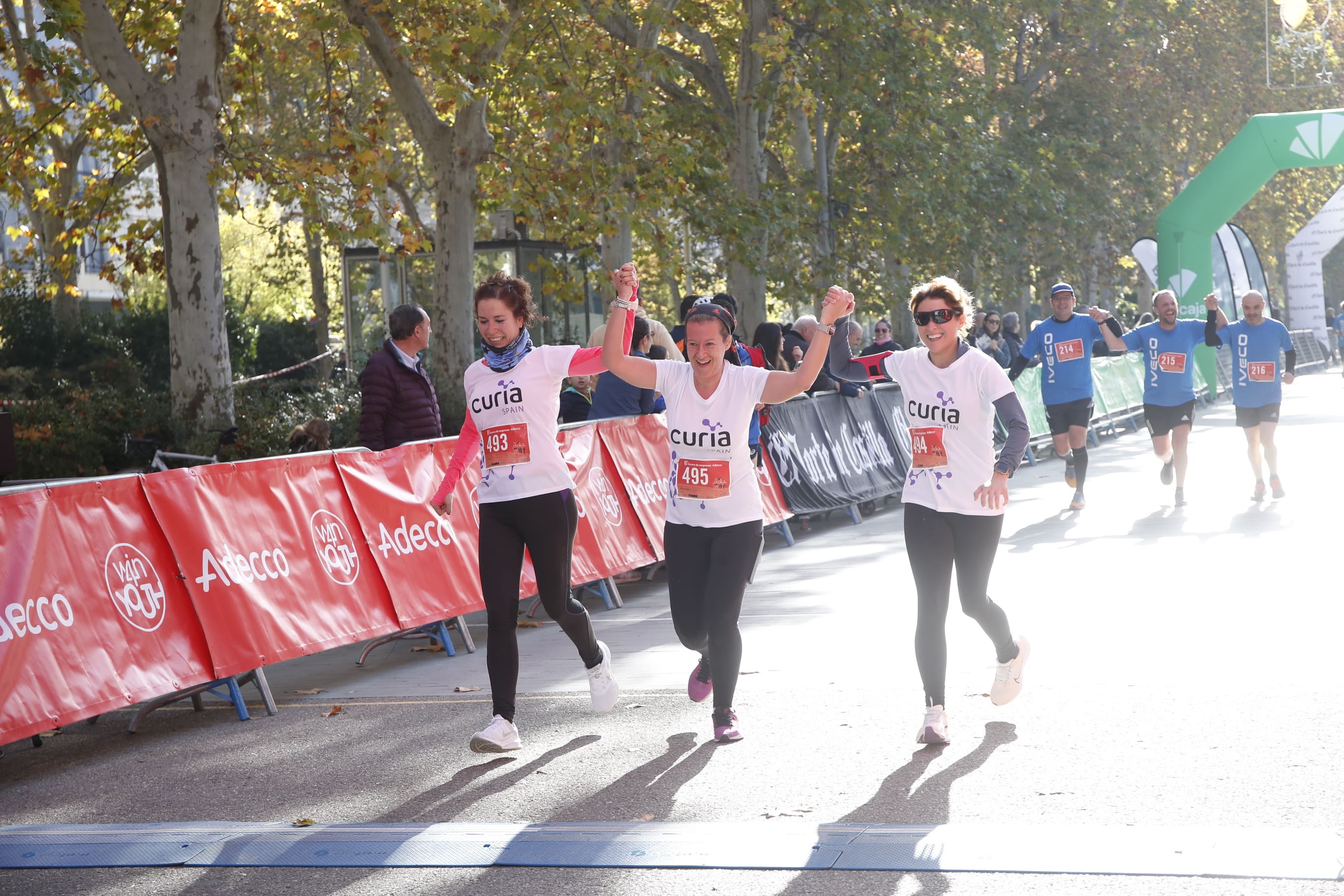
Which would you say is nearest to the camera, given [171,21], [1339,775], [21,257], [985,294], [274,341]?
[1339,775]

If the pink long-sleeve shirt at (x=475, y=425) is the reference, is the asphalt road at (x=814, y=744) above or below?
below

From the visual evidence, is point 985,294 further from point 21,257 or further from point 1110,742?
point 1110,742

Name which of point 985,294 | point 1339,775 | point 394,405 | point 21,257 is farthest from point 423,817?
point 985,294

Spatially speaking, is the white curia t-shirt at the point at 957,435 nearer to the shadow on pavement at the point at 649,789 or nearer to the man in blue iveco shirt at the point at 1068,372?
the shadow on pavement at the point at 649,789

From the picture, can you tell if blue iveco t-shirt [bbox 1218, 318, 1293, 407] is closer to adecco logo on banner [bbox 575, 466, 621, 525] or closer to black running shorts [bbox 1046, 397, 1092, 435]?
black running shorts [bbox 1046, 397, 1092, 435]

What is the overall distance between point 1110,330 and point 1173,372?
1.03 m

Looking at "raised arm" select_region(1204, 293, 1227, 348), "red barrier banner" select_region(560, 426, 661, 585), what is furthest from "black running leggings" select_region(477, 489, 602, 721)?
"raised arm" select_region(1204, 293, 1227, 348)

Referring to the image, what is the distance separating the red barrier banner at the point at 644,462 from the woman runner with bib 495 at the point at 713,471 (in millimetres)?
4470

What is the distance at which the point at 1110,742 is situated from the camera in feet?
19.1

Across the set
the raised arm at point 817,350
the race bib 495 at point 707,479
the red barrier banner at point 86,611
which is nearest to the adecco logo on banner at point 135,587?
the red barrier banner at point 86,611

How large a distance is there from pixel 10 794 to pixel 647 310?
46.9 meters

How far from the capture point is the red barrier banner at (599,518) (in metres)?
10.1

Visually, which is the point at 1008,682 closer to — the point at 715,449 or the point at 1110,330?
the point at 715,449

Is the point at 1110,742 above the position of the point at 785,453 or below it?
below
